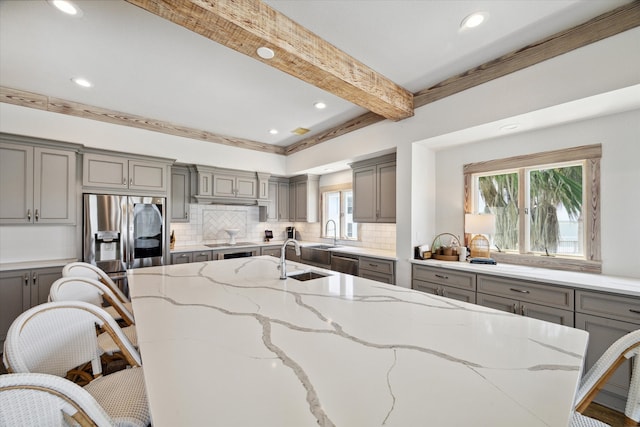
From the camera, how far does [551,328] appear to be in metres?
1.15

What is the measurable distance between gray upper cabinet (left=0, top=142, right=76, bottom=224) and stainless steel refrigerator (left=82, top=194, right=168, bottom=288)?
0.20m

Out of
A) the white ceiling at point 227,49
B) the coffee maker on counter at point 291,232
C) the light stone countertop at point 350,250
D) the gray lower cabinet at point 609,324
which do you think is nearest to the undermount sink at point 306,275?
the light stone countertop at point 350,250

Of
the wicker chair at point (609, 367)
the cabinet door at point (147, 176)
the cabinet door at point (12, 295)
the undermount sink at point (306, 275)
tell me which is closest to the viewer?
the wicker chair at point (609, 367)

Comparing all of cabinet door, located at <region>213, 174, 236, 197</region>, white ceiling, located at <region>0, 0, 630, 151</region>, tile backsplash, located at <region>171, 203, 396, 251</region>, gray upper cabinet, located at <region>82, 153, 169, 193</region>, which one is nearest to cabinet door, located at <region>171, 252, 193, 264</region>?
tile backsplash, located at <region>171, 203, 396, 251</region>

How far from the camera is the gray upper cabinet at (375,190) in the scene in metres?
3.55

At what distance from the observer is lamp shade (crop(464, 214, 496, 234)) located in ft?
9.09

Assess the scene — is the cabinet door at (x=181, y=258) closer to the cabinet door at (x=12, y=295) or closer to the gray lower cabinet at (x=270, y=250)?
the gray lower cabinet at (x=270, y=250)

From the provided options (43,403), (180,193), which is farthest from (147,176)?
(43,403)

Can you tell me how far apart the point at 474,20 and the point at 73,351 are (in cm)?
297

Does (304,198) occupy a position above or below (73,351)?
above

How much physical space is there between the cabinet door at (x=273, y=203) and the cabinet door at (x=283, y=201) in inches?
2.7

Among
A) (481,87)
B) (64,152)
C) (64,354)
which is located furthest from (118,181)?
(481,87)

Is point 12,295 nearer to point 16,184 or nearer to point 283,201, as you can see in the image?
point 16,184

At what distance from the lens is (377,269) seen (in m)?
3.46
